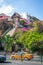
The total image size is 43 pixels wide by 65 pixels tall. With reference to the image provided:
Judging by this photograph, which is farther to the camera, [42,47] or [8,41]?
[8,41]

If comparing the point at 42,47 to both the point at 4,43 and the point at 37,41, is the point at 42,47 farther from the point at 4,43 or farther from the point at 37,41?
the point at 4,43

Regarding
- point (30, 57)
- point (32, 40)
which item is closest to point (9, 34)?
point (32, 40)

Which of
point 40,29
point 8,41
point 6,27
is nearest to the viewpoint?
point 40,29

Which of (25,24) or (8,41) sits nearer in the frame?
(8,41)

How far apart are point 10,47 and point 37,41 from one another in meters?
18.3

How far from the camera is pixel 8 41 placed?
6912cm

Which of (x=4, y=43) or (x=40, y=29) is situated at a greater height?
(x=40, y=29)

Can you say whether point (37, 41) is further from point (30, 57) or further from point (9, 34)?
point (9, 34)

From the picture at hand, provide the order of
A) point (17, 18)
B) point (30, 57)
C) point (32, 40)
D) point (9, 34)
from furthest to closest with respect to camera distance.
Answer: point (17, 18) < point (9, 34) < point (32, 40) < point (30, 57)

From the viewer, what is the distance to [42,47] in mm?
50375

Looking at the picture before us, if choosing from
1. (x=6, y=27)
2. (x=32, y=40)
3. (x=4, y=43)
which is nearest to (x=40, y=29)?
(x=32, y=40)

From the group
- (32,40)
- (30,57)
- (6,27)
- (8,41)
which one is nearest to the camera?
(30,57)

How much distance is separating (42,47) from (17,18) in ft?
133

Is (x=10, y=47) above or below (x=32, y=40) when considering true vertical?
below
